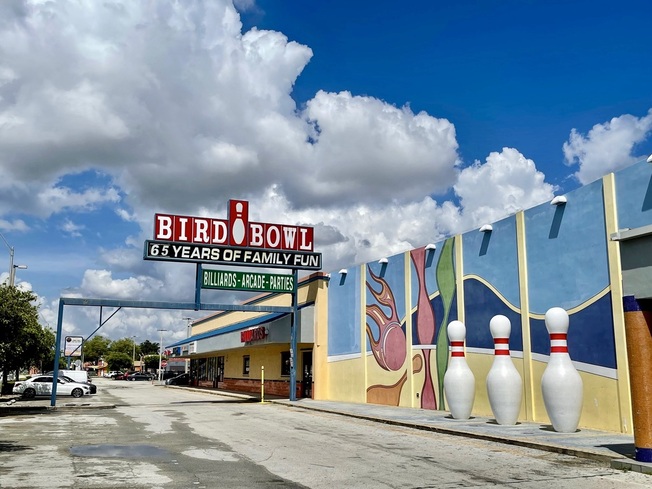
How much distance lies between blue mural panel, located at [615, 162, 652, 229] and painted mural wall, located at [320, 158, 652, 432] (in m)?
0.02

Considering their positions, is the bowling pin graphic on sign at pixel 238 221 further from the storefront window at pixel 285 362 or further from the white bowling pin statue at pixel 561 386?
the white bowling pin statue at pixel 561 386

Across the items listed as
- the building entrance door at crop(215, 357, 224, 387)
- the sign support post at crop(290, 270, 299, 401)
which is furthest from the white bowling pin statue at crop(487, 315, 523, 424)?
the building entrance door at crop(215, 357, 224, 387)

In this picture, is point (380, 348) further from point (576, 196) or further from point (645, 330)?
point (645, 330)

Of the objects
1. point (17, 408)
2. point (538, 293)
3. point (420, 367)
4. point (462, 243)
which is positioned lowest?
point (17, 408)

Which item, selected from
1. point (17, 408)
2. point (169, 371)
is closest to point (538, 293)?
point (17, 408)

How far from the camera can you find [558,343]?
13.3 meters

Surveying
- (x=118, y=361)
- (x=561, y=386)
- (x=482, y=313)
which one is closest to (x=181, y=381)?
(x=482, y=313)

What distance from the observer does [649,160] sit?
1282 centimetres

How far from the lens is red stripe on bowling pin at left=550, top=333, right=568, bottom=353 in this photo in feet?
43.6

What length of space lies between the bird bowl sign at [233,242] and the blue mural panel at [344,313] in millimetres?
1313

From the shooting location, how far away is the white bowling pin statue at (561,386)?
42.6ft

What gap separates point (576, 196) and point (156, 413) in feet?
48.9

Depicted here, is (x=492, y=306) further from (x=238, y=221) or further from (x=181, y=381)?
(x=181, y=381)

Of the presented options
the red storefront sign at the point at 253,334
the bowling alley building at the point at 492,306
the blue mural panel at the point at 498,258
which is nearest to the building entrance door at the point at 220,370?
the red storefront sign at the point at 253,334
